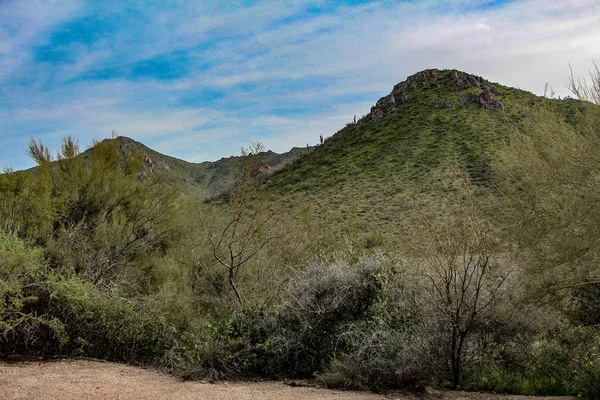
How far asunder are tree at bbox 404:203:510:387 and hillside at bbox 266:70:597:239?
17250mm

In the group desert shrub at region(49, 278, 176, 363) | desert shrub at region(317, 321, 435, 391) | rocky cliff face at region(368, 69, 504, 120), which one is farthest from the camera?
rocky cliff face at region(368, 69, 504, 120)

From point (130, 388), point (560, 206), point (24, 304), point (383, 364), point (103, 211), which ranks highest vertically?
point (103, 211)

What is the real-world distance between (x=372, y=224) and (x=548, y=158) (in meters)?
17.6

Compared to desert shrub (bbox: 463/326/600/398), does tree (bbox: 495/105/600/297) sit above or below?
above

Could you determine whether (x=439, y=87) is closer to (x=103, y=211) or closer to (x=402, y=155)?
(x=402, y=155)

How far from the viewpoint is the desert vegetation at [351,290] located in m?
8.02

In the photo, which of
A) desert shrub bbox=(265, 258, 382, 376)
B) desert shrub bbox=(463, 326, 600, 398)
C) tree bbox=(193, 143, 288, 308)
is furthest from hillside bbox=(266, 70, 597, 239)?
desert shrub bbox=(463, 326, 600, 398)

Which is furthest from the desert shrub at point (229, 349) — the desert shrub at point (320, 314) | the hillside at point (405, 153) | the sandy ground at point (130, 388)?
the hillside at point (405, 153)

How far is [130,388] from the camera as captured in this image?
733 cm

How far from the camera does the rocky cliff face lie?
45875mm

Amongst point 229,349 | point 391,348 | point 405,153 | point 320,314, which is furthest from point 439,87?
point 229,349

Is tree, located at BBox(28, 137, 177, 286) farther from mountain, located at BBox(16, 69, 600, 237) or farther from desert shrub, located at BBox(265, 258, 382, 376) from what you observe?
mountain, located at BBox(16, 69, 600, 237)

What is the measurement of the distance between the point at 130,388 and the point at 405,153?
117 feet

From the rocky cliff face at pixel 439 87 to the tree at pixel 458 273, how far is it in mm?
38079
